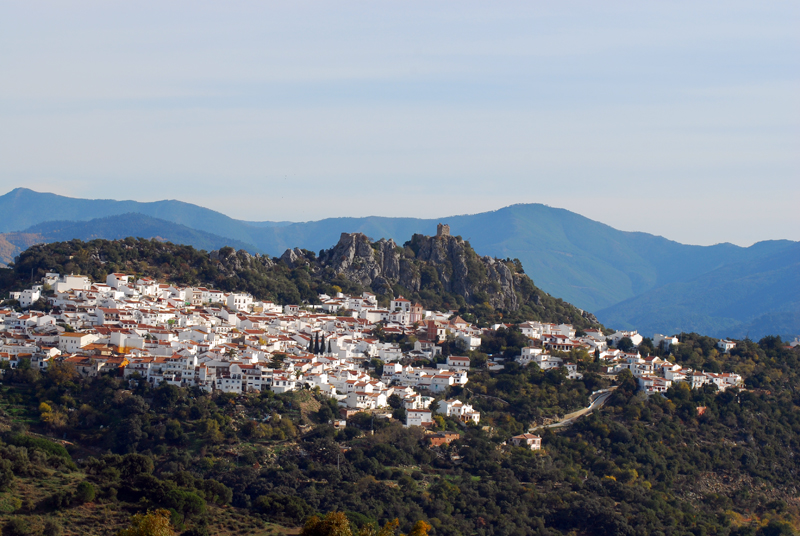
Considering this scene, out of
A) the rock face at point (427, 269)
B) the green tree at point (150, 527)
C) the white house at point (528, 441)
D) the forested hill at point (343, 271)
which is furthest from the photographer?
the rock face at point (427, 269)

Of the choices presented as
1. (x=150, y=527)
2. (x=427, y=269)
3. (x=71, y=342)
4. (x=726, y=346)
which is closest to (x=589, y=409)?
(x=726, y=346)

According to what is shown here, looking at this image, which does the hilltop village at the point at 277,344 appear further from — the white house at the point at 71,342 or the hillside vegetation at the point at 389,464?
the hillside vegetation at the point at 389,464

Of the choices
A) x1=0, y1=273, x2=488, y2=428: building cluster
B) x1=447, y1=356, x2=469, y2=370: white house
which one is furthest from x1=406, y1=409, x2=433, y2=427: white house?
x1=447, y1=356, x2=469, y2=370: white house

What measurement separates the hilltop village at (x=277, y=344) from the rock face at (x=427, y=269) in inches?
382

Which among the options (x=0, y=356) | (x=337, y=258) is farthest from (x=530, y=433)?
(x=337, y=258)

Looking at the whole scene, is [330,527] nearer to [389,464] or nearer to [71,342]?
[389,464]

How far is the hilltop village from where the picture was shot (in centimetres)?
4888

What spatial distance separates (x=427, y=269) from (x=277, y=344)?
30.5m

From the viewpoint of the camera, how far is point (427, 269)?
84.5 meters

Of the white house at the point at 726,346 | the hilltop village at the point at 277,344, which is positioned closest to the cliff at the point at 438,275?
the hilltop village at the point at 277,344

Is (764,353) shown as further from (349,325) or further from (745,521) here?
(349,325)

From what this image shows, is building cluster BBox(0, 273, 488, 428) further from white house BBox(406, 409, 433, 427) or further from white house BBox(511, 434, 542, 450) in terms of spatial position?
white house BBox(511, 434, 542, 450)

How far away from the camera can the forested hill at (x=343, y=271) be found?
68562mm

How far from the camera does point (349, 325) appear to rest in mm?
64438
